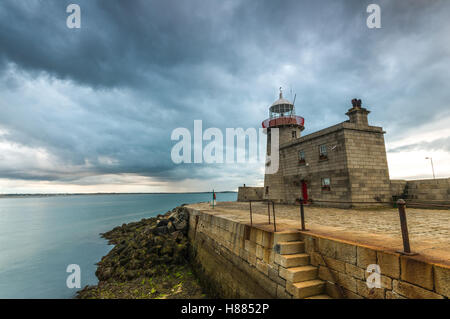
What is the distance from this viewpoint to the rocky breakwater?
10.0 m

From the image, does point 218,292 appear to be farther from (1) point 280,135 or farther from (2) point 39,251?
(2) point 39,251

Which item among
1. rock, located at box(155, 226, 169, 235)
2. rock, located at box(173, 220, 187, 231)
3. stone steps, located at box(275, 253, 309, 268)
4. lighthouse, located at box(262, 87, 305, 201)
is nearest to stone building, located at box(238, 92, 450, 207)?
lighthouse, located at box(262, 87, 305, 201)

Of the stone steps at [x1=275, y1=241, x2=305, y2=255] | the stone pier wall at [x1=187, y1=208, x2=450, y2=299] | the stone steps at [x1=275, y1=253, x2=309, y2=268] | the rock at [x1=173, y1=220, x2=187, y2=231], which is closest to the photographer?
the stone pier wall at [x1=187, y1=208, x2=450, y2=299]

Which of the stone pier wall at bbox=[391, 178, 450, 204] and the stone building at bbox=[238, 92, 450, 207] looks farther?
the stone building at bbox=[238, 92, 450, 207]

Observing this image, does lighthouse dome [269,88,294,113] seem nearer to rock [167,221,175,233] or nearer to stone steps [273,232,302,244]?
rock [167,221,175,233]

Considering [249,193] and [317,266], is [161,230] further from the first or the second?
[249,193]

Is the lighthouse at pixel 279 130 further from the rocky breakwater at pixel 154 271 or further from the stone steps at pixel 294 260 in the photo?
the stone steps at pixel 294 260

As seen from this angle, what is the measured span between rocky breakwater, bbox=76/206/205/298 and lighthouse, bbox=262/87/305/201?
8.99 m

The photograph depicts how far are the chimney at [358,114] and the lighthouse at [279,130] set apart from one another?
5915 millimetres

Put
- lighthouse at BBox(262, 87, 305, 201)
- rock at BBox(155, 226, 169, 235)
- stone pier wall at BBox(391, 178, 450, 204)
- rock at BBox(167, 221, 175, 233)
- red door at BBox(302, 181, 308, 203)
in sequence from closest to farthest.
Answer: stone pier wall at BBox(391, 178, 450, 204) → rock at BBox(155, 226, 169, 235) → rock at BBox(167, 221, 175, 233) → red door at BBox(302, 181, 308, 203) → lighthouse at BBox(262, 87, 305, 201)

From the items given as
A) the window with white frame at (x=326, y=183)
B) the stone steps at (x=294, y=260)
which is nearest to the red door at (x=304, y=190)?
the window with white frame at (x=326, y=183)

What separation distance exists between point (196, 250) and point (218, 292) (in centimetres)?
393

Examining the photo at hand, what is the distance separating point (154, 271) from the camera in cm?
1159

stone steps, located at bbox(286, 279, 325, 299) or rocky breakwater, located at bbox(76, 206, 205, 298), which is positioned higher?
stone steps, located at bbox(286, 279, 325, 299)
